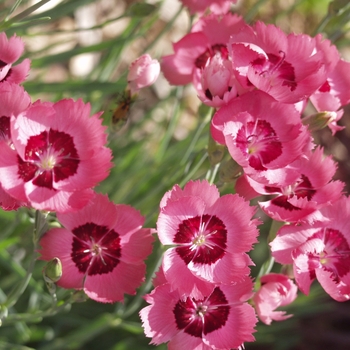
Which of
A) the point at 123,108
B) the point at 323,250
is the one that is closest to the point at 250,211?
the point at 323,250

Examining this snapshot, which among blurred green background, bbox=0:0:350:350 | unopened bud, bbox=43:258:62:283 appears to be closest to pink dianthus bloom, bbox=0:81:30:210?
unopened bud, bbox=43:258:62:283


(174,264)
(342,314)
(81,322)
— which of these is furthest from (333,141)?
(174,264)

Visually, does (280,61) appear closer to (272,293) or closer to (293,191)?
(293,191)

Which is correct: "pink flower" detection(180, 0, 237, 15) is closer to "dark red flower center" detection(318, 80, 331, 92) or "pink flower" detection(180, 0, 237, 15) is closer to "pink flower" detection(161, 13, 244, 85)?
"pink flower" detection(161, 13, 244, 85)

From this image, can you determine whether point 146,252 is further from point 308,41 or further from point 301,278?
point 308,41

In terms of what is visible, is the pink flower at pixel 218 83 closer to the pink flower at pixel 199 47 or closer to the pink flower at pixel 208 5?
the pink flower at pixel 199 47

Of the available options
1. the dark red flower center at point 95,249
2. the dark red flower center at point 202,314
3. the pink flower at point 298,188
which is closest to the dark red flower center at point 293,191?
the pink flower at point 298,188
